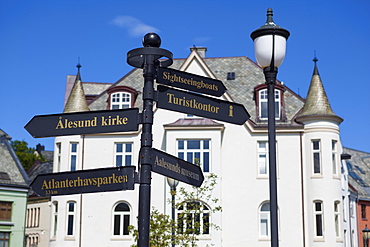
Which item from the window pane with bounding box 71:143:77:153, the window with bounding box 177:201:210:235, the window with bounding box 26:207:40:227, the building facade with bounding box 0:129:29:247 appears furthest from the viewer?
the window with bounding box 26:207:40:227

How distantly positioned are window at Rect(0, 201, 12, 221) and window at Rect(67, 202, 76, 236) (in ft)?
34.0

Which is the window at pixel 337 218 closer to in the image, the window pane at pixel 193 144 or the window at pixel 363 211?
the window pane at pixel 193 144

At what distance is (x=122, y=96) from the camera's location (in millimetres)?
34344

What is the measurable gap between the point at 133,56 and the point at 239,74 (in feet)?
95.0

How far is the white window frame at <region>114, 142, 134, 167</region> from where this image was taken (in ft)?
A: 107

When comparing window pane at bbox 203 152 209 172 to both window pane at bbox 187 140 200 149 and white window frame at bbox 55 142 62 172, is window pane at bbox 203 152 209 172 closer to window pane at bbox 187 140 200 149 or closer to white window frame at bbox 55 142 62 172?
window pane at bbox 187 140 200 149

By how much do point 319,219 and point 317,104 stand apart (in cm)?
637

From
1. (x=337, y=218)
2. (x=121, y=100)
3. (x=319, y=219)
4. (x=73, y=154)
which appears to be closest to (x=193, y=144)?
(x=121, y=100)

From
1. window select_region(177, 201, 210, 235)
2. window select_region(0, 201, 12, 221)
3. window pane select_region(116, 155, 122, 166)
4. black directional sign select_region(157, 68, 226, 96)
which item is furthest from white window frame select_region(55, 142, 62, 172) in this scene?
black directional sign select_region(157, 68, 226, 96)

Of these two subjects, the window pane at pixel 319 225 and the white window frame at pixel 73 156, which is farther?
the white window frame at pixel 73 156

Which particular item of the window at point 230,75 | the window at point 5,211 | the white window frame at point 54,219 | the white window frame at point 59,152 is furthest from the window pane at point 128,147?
the window at point 5,211

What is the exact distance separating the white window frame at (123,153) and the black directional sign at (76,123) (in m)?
24.9

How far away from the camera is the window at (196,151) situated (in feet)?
103

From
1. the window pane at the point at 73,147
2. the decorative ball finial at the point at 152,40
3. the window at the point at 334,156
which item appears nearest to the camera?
the decorative ball finial at the point at 152,40
